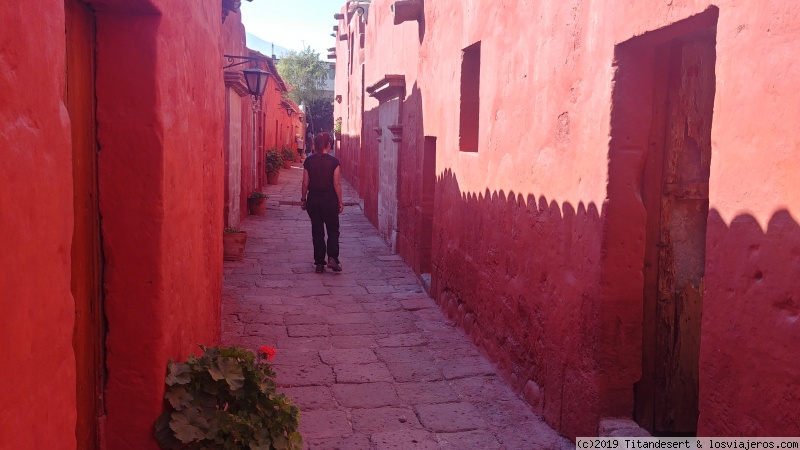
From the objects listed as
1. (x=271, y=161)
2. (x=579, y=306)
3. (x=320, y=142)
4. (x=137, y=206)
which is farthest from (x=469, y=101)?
(x=271, y=161)

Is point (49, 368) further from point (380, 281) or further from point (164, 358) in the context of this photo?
point (380, 281)

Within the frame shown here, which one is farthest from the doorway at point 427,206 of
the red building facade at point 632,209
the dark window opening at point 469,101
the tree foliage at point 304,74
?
the tree foliage at point 304,74

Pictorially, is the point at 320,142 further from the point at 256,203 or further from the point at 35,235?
the point at 35,235

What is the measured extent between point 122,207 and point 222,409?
119 centimetres

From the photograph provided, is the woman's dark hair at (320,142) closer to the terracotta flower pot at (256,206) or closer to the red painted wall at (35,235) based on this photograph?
the terracotta flower pot at (256,206)

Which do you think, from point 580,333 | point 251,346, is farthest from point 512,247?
point 251,346

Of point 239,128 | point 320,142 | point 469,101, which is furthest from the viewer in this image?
point 239,128

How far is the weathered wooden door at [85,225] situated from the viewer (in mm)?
2803

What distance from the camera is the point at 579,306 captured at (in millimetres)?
4398

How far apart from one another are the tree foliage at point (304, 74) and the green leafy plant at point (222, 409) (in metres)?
45.3

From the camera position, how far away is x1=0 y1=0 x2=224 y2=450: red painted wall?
5.87 feet

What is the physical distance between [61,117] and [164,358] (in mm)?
1585

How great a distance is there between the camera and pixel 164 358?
3.33 m

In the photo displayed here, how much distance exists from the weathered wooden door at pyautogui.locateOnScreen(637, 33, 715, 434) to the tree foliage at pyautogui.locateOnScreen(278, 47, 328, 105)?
1775 inches
